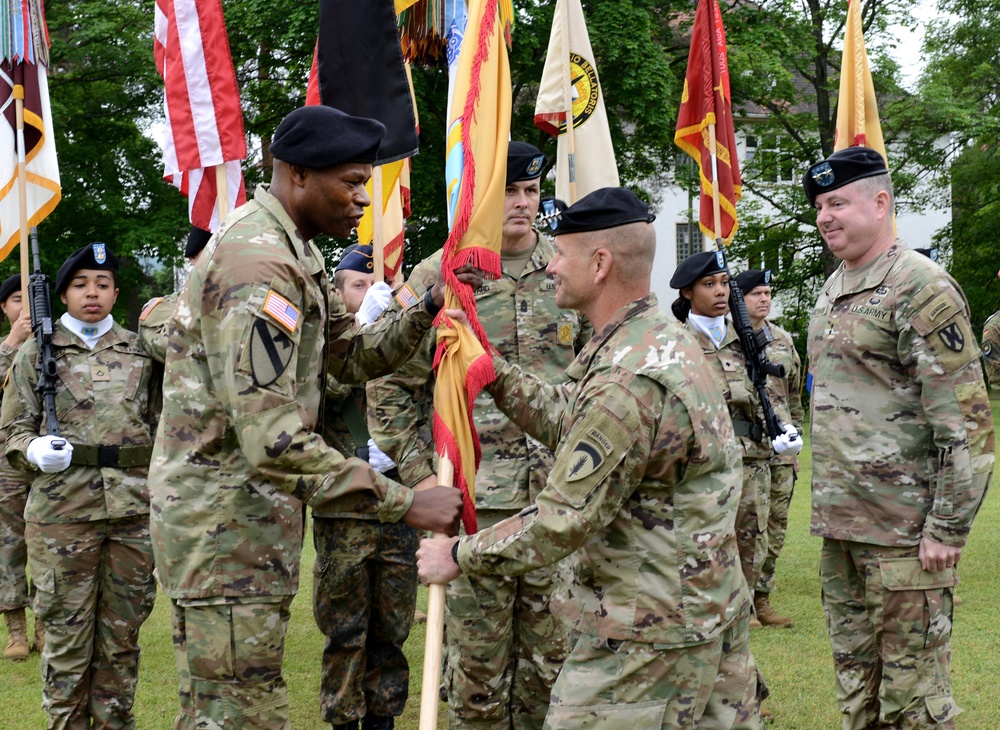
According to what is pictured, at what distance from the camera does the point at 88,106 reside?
25984 millimetres

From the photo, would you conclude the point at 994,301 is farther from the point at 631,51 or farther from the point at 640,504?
the point at 640,504

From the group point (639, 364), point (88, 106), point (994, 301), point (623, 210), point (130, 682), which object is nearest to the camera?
point (639, 364)

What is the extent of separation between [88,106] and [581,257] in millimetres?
25449

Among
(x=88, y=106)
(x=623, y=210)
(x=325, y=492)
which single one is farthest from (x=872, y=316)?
(x=88, y=106)

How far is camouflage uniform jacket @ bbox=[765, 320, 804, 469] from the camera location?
823cm

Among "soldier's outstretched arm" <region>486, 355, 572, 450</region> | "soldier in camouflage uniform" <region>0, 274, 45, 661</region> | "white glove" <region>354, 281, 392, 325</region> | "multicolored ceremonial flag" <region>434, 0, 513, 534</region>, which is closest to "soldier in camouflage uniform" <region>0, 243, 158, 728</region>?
"white glove" <region>354, 281, 392, 325</region>

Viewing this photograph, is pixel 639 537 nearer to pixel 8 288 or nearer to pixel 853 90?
pixel 853 90

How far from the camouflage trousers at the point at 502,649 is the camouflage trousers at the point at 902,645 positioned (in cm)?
137

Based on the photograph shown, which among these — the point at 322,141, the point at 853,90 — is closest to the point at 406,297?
the point at 322,141

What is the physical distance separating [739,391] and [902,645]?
306cm

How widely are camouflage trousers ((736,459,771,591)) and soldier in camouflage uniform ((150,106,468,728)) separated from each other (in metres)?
3.88

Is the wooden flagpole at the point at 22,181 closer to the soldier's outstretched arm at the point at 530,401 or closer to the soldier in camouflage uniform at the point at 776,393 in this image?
the soldier's outstretched arm at the point at 530,401

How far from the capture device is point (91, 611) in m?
5.67

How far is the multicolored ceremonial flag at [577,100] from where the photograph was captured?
695cm
